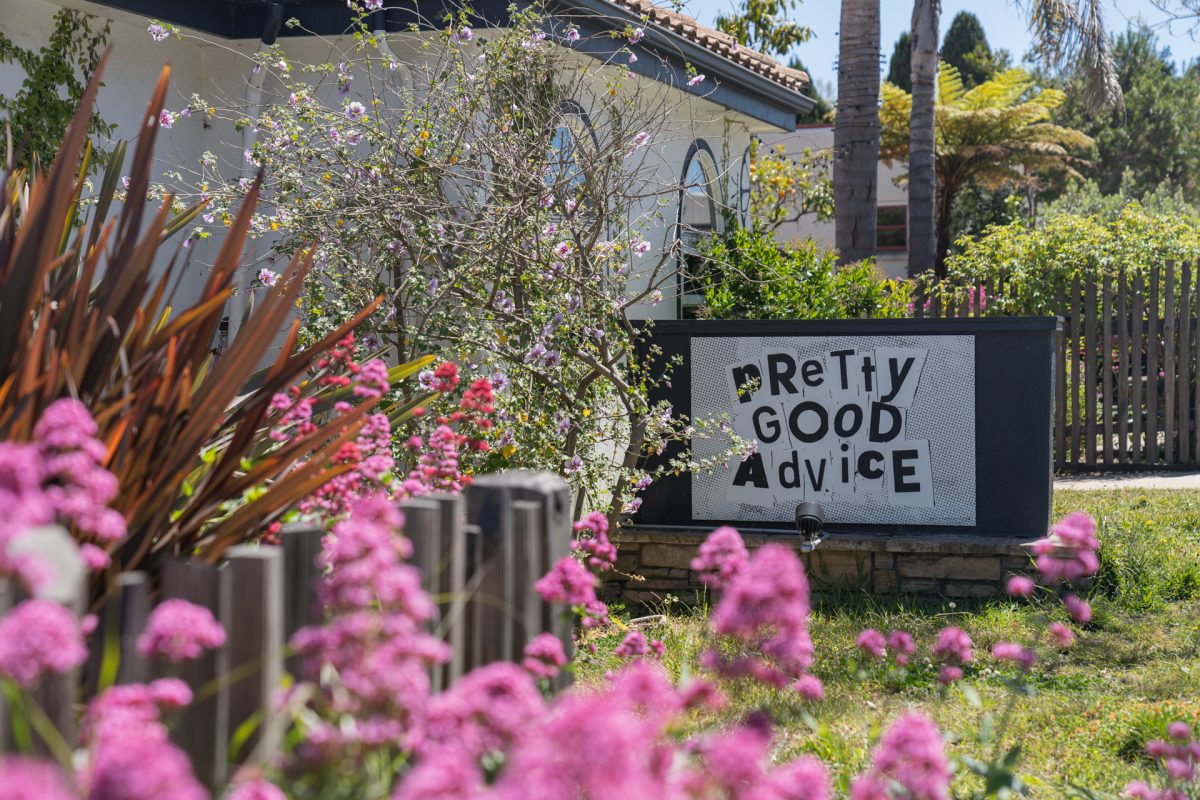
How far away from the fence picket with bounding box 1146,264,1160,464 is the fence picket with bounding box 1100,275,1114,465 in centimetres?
35

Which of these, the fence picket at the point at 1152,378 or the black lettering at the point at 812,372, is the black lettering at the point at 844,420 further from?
the fence picket at the point at 1152,378

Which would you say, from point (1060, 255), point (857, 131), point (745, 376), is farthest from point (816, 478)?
point (1060, 255)

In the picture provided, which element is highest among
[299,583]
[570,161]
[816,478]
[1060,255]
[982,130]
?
[982,130]

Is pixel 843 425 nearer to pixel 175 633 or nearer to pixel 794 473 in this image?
pixel 794 473

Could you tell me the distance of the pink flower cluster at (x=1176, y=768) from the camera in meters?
2.58

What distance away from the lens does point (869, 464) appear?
6.72 metres

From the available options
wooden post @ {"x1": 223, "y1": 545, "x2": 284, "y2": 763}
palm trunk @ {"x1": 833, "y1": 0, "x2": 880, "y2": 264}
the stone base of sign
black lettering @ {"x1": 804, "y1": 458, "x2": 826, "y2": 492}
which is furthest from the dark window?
wooden post @ {"x1": 223, "y1": 545, "x2": 284, "y2": 763}

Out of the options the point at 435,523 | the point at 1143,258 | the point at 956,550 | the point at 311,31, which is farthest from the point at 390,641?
the point at 1143,258

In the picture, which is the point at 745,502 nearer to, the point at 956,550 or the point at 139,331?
the point at 956,550

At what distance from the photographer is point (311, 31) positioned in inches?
287

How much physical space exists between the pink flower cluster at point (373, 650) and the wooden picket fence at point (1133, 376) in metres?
10.3

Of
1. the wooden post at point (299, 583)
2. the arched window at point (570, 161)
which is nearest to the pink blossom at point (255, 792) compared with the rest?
the wooden post at point (299, 583)

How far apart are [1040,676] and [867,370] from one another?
88.5 inches

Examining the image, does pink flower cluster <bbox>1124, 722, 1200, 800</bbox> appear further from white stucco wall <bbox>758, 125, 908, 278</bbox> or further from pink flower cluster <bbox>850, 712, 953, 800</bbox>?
white stucco wall <bbox>758, 125, 908, 278</bbox>
